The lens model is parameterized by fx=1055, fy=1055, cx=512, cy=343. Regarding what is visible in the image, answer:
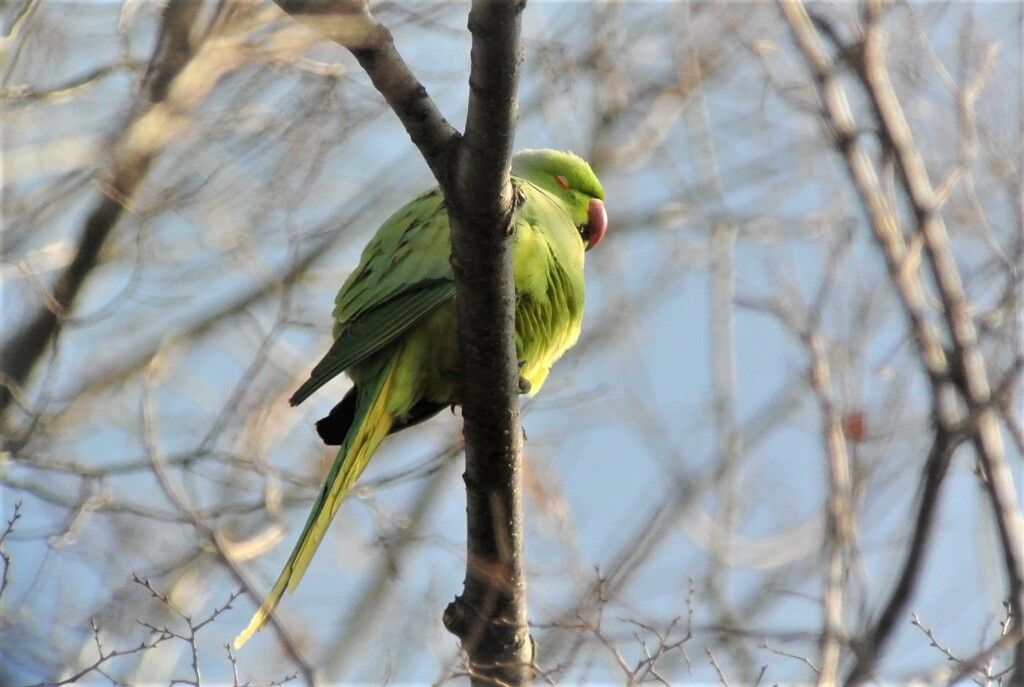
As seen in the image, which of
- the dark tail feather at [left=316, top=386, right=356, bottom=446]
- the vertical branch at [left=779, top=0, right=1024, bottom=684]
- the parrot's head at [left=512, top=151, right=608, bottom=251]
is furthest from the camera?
the parrot's head at [left=512, top=151, right=608, bottom=251]

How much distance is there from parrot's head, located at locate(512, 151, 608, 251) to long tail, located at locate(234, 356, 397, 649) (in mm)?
1274

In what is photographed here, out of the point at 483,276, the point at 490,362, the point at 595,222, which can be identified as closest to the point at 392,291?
the point at 490,362

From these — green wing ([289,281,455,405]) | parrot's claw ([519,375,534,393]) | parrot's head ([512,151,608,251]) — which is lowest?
parrot's claw ([519,375,534,393])

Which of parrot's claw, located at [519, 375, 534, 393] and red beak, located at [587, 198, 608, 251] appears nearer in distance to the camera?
parrot's claw, located at [519, 375, 534, 393]

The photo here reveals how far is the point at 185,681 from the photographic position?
2.61 meters

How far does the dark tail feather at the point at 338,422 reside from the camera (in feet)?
11.2

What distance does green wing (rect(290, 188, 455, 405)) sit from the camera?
3229 mm

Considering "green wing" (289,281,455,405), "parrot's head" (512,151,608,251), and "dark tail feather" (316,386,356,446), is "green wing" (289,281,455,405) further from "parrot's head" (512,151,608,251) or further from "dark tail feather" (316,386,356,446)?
"parrot's head" (512,151,608,251)

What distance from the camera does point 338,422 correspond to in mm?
3416

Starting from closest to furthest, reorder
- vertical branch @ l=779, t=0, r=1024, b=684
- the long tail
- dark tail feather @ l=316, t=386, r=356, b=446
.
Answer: vertical branch @ l=779, t=0, r=1024, b=684 → the long tail → dark tail feather @ l=316, t=386, r=356, b=446

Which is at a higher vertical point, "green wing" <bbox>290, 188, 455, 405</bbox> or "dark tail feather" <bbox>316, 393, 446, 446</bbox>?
"green wing" <bbox>290, 188, 455, 405</bbox>

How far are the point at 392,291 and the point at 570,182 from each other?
126 centimetres

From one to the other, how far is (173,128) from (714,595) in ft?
9.91

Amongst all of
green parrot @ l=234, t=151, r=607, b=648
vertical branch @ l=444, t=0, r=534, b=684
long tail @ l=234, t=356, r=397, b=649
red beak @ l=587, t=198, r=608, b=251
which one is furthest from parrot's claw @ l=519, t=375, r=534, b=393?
red beak @ l=587, t=198, r=608, b=251
